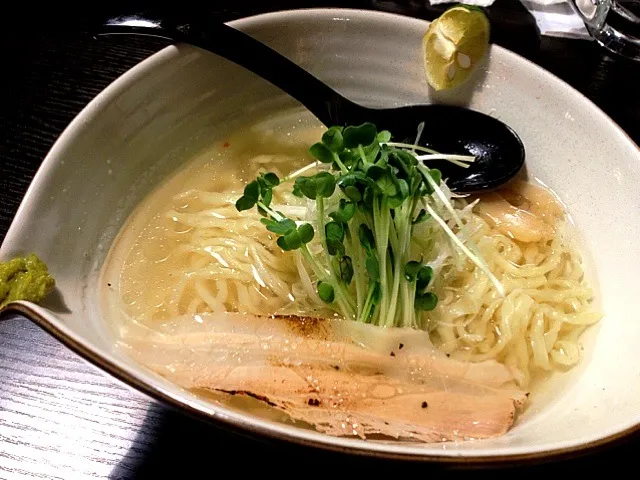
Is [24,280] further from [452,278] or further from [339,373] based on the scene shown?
[452,278]

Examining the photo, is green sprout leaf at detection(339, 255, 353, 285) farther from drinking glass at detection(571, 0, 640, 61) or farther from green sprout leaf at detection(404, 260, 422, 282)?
drinking glass at detection(571, 0, 640, 61)

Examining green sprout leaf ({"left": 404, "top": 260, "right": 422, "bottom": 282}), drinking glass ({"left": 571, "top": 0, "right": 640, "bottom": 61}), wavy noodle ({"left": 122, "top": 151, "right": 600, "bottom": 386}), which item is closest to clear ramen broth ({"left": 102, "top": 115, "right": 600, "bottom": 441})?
wavy noodle ({"left": 122, "top": 151, "right": 600, "bottom": 386})

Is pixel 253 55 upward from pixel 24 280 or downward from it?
upward

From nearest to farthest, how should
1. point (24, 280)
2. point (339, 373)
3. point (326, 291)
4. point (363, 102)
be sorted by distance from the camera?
1. point (24, 280)
2. point (339, 373)
3. point (326, 291)
4. point (363, 102)

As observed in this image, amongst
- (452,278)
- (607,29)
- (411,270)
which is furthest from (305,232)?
(607,29)

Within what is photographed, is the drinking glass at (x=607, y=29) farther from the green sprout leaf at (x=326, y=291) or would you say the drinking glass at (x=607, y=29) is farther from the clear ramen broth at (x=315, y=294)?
the green sprout leaf at (x=326, y=291)

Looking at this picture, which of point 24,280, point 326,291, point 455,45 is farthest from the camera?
point 455,45
